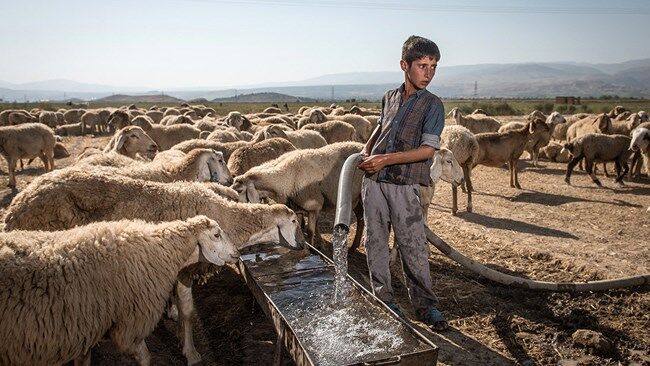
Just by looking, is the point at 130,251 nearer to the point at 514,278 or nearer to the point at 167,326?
the point at 167,326

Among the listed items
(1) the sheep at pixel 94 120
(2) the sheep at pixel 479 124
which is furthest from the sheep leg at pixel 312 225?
A: (1) the sheep at pixel 94 120

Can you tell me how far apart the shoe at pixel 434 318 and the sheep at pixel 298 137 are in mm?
8101

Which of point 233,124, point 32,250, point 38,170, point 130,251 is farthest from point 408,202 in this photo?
point 38,170

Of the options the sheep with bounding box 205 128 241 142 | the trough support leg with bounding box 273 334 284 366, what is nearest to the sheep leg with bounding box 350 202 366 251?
the trough support leg with bounding box 273 334 284 366

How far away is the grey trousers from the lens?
396 cm

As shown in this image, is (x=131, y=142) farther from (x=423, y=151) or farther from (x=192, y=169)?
(x=423, y=151)

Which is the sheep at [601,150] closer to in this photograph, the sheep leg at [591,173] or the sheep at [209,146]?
the sheep leg at [591,173]

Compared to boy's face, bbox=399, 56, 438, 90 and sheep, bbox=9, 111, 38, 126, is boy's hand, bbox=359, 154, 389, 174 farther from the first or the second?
sheep, bbox=9, 111, 38, 126

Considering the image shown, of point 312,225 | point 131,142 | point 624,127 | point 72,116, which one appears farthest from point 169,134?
point 72,116

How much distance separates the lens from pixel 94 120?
33.0 m

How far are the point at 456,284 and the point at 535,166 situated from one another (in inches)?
477

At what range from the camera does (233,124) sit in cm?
1859

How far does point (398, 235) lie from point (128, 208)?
3029 millimetres

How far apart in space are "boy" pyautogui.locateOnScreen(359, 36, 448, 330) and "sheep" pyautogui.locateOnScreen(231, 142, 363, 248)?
277cm
